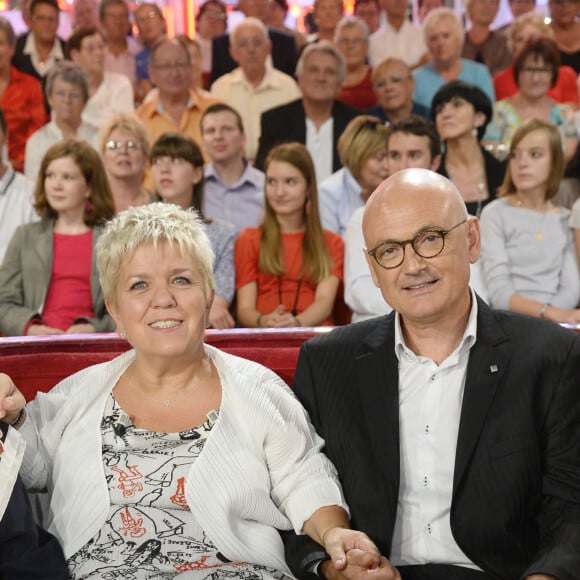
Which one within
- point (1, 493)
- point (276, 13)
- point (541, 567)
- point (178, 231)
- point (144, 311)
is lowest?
point (541, 567)

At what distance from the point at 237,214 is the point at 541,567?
9.44 ft

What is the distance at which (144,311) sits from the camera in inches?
76.7

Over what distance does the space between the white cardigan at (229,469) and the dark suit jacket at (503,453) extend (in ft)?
0.24

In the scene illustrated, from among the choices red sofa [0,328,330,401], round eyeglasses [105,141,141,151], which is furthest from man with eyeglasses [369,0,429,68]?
red sofa [0,328,330,401]

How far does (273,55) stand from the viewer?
5656 mm

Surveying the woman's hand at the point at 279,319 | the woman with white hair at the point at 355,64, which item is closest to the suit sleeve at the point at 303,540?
the woman's hand at the point at 279,319

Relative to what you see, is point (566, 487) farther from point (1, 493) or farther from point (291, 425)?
point (1, 493)

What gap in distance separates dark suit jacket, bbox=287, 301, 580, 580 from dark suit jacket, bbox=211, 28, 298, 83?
3983 millimetres

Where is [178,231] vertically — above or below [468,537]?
above

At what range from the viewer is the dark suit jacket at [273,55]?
5.64 metres

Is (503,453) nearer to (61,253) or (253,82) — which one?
(61,253)

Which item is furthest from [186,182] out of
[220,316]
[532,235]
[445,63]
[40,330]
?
[445,63]

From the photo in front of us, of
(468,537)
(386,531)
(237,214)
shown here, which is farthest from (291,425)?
(237,214)

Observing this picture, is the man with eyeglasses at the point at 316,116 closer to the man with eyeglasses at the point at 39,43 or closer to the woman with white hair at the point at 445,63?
the woman with white hair at the point at 445,63
